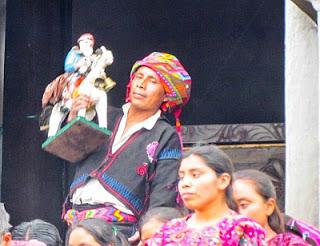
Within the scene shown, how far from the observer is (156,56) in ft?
21.8

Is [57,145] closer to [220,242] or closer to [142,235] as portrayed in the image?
[142,235]

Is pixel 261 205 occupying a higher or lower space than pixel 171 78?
lower

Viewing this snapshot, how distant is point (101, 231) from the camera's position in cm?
573

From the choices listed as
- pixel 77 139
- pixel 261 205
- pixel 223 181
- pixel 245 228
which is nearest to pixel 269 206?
pixel 261 205

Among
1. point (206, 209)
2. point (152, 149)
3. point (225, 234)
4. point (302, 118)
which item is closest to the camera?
point (225, 234)

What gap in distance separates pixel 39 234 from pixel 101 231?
12.5 inches

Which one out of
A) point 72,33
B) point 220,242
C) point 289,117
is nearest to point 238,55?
point 72,33

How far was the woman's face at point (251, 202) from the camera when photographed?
575 cm

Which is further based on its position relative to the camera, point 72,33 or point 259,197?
point 72,33

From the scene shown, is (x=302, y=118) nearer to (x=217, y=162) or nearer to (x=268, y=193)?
(x=268, y=193)

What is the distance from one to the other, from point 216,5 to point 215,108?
0.62m

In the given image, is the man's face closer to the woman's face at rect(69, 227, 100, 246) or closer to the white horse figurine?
the white horse figurine

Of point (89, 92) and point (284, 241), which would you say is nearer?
point (284, 241)

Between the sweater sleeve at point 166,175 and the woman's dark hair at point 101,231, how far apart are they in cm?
54
